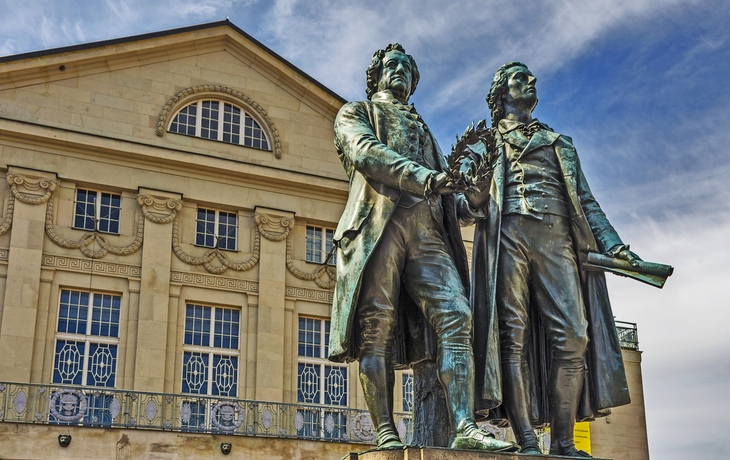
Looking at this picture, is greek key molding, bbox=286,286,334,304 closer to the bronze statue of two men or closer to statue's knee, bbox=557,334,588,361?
the bronze statue of two men

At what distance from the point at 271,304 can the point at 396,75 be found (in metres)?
20.0

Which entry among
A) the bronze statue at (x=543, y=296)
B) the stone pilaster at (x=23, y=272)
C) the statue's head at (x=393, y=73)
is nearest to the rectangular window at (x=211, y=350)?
the stone pilaster at (x=23, y=272)

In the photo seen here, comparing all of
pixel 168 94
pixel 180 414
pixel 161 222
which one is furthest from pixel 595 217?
pixel 168 94

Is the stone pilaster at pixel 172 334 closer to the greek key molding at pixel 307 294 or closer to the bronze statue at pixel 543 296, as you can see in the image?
the greek key molding at pixel 307 294

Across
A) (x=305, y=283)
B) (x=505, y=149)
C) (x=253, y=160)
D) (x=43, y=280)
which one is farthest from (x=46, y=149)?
(x=505, y=149)

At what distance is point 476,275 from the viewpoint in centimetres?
624

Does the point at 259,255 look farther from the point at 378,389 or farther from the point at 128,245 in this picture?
the point at 378,389

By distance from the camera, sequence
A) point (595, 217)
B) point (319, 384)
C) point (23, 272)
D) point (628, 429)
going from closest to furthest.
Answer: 1. point (595, 217)
2. point (23, 272)
3. point (319, 384)
4. point (628, 429)

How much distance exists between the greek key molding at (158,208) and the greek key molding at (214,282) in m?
1.33

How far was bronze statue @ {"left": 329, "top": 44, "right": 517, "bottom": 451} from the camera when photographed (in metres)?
5.72

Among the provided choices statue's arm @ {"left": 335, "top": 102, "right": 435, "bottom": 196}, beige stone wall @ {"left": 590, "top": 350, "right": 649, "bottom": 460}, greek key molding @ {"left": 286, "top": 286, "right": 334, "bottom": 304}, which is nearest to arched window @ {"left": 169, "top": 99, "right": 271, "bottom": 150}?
greek key molding @ {"left": 286, "top": 286, "right": 334, "bottom": 304}

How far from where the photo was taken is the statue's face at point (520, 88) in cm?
675

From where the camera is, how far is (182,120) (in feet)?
89.6

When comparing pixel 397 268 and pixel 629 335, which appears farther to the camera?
pixel 629 335
